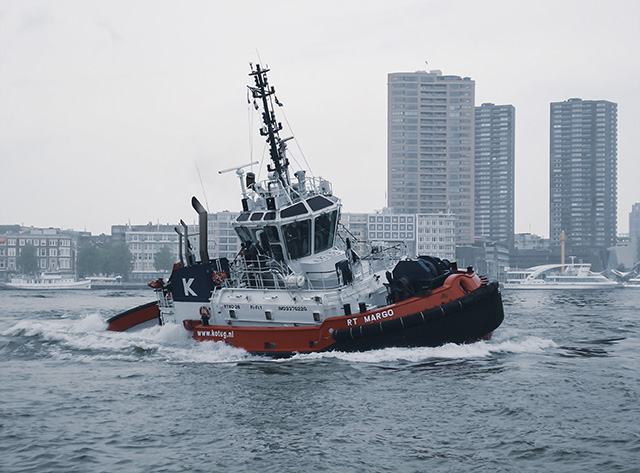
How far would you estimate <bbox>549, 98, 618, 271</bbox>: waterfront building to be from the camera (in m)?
170

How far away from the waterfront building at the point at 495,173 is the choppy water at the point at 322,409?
6451 inches

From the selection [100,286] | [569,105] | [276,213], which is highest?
[569,105]

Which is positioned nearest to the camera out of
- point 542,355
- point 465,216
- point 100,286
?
point 542,355

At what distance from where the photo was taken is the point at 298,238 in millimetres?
20141

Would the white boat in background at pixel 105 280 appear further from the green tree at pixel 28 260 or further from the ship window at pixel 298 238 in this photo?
the ship window at pixel 298 238

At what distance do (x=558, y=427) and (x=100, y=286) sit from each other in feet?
365

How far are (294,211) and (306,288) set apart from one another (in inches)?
81.7

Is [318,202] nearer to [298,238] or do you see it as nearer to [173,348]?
[298,238]

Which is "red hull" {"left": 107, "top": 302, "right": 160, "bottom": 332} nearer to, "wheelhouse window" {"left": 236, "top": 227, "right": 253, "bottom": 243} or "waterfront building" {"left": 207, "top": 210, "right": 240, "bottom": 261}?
"wheelhouse window" {"left": 236, "top": 227, "right": 253, "bottom": 243}

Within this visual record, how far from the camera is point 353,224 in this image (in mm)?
126375

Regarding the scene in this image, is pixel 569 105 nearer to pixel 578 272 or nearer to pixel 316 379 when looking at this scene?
pixel 578 272

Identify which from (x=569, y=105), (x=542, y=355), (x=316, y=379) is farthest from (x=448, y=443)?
(x=569, y=105)

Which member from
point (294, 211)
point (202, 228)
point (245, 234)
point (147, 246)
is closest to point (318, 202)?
point (294, 211)

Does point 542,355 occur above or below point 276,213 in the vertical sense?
below
